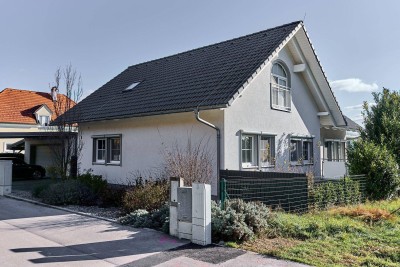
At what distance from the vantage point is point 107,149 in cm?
1681

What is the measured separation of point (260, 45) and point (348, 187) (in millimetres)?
6709

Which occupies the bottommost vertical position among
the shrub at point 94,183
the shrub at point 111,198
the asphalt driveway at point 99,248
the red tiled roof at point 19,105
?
the asphalt driveway at point 99,248

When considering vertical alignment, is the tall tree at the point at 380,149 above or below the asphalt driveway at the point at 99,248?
above

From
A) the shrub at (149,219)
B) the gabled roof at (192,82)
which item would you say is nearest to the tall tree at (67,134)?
the gabled roof at (192,82)

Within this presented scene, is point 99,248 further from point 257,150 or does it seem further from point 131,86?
point 131,86

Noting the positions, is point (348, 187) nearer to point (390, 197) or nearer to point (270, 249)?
point (390, 197)

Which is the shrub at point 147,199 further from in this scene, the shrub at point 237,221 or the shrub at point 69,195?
the shrub at point 69,195

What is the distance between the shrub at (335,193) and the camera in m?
10.4

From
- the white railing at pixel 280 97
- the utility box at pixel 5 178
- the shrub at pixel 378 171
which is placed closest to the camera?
the shrub at pixel 378 171

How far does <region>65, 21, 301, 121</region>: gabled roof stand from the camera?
41.9ft

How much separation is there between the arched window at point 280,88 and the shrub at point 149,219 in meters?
8.16

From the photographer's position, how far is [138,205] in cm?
999

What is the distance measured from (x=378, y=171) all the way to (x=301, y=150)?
4.66 metres

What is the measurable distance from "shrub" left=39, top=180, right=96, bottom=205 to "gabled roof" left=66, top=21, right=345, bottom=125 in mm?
3641
